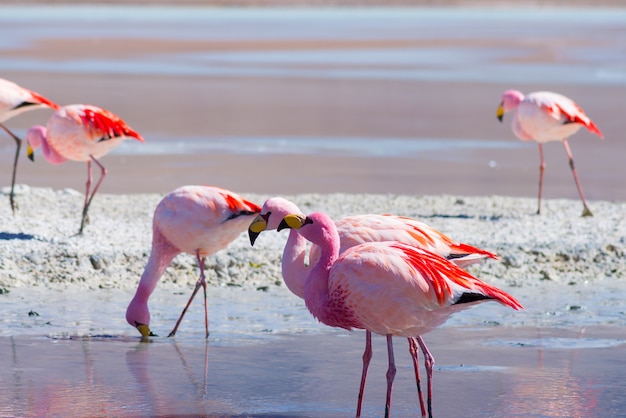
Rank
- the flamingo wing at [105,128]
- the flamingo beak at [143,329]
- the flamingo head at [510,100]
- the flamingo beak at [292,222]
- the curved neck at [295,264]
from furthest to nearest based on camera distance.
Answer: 1. the flamingo head at [510,100]
2. the flamingo wing at [105,128]
3. the flamingo beak at [143,329]
4. the curved neck at [295,264]
5. the flamingo beak at [292,222]

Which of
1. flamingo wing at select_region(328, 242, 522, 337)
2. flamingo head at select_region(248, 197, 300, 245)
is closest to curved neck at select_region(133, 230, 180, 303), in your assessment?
flamingo head at select_region(248, 197, 300, 245)

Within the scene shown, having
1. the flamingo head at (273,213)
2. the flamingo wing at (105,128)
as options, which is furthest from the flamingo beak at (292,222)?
the flamingo wing at (105,128)

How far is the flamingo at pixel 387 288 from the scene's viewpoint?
17.2 ft

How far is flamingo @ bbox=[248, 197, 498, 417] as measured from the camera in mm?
5746

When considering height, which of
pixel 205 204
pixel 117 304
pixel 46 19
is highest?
pixel 205 204

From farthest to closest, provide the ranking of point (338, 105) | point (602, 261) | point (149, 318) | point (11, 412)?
point (338, 105) → point (602, 261) → point (149, 318) → point (11, 412)

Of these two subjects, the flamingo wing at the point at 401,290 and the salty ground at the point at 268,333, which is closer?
the flamingo wing at the point at 401,290

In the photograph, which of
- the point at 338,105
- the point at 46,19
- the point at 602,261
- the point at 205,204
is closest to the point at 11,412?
the point at 205,204

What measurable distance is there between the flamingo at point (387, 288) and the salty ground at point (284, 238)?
0.41 meters

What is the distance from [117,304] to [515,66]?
21970mm

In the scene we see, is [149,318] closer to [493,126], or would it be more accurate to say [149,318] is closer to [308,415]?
[308,415]

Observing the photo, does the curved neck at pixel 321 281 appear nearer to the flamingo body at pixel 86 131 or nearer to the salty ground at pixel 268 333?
the salty ground at pixel 268 333

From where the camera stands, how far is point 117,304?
7.51 m

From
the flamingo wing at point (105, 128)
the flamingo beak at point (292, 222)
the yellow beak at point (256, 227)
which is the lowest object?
the flamingo wing at point (105, 128)
